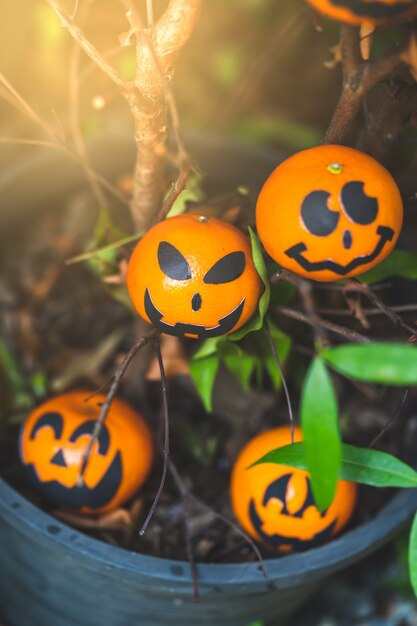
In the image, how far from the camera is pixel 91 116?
118 centimetres

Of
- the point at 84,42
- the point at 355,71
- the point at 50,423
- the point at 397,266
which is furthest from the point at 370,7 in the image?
the point at 50,423

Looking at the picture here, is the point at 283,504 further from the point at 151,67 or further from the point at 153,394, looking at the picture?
the point at 151,67

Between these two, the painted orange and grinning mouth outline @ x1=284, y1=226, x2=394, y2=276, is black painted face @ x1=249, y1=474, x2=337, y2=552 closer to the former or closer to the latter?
grinning mouth outline @ x1=284, y1=226, x2=394, y2=276

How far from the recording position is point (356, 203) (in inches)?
24.3

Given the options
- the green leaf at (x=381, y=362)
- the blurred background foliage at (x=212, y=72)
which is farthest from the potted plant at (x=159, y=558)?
the blurred background foliage at (x=212, y=72)

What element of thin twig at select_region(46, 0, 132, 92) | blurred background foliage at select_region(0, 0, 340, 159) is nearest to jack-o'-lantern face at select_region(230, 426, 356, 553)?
thin twig at select_region(46, 0, 132, 92)

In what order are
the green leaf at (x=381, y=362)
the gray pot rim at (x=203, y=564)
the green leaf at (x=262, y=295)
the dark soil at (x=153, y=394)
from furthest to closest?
the dark soil at (x=153, y=394) < the gray pot rim at (x=203, y=564) < the green leaf at (x=262, y=295) < the green leaf at (x=381, y=362)

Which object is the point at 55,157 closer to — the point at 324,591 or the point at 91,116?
the point at 91,116

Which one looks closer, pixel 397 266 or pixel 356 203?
pixel 356 203

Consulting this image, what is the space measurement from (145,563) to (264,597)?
0.69 ft

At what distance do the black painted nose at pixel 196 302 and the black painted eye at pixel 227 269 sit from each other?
2 centimetres

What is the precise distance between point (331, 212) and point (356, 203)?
2 centimetres

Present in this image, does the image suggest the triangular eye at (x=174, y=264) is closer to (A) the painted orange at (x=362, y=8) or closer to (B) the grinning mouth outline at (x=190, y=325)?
(B) the grinning mouth outline at (x=190, y=325)

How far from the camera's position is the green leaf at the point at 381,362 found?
483mm
